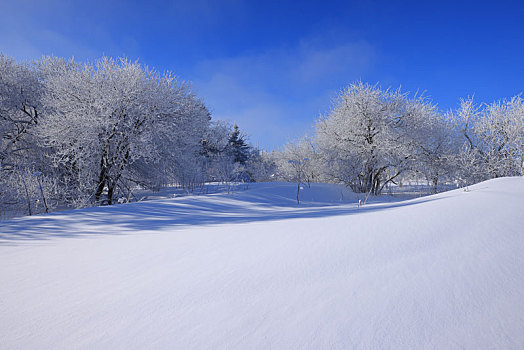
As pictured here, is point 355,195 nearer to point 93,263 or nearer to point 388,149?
point 388,149

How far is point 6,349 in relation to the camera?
2.98ft

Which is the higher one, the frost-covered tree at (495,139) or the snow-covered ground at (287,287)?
the frost-covered tree at (495,139)

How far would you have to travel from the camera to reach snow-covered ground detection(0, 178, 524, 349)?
0.91m

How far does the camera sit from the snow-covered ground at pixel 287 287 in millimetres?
909

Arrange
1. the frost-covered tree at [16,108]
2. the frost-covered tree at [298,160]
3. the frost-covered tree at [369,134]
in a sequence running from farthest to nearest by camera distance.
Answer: the frost-covered tree at [298,160] → the frost-covered tree at [369,134] → the frost-covered tree at [16,108]

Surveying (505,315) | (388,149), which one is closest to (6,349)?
(505,315)

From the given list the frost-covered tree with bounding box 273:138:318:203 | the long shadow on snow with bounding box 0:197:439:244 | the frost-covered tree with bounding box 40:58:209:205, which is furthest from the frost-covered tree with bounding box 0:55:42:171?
the frost-covered tree with bounding box 273:138:318:203

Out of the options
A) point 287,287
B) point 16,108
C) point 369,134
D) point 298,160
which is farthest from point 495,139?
point 16,108

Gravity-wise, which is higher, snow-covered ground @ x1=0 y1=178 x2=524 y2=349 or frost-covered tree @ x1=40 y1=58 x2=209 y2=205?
frost-covered tree @ x1=40 y1=58 x2=209 y2=205

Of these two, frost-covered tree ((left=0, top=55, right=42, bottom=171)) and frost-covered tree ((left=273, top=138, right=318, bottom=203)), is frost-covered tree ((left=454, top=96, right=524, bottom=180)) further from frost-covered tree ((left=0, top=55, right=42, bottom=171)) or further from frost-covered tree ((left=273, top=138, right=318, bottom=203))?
frost-covered tree ((left=0, top=55, right=42, bottom=171))

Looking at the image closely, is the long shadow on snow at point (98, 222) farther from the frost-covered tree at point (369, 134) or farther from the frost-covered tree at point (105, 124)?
the frost-covered tree at point (369, 134)

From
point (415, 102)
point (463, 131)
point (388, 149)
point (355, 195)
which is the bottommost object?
point (355, 195)

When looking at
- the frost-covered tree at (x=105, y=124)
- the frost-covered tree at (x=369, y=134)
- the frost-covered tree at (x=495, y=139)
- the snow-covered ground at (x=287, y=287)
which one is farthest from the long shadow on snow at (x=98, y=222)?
the frost-covered tree at (x=495, y=139)

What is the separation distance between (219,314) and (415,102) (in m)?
15.0
